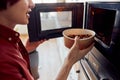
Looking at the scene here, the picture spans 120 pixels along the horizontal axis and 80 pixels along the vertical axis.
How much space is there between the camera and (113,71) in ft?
2.07

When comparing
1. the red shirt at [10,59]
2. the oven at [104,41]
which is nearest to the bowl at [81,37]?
the oven at [104,41]

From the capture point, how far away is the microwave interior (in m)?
0.84

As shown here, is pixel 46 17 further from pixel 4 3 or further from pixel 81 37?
pixel 4 3

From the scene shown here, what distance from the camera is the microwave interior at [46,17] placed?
0.84m

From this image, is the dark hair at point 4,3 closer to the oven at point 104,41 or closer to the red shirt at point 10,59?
the red shirt at point 10,59

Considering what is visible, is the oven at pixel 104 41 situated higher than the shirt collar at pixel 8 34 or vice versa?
the shirt collar at pixel 8 34

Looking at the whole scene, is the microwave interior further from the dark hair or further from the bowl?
the dark hair

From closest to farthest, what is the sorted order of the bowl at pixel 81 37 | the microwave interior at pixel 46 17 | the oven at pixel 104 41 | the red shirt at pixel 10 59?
the red shirt at pixel 10 59 < the oven at pixel 104 41 < the bowl at pixel 81 37 < the microwave interior at pixel 46 17

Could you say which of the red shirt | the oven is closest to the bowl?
the oven

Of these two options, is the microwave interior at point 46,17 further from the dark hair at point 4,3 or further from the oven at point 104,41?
the dark hair at point 4,3

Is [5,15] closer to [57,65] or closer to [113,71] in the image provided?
[113,71]

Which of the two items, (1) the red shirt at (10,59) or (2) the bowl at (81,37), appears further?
(2) the bowl at (81,37)

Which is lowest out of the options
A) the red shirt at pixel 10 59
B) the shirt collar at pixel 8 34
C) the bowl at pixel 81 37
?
the bowl at pixel 81 37

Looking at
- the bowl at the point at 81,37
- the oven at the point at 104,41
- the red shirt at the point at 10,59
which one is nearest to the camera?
the red shirt at the point at 10,59
